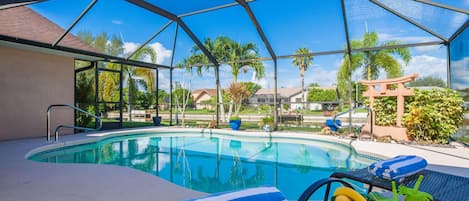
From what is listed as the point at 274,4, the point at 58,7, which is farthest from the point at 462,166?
the point at 58,7

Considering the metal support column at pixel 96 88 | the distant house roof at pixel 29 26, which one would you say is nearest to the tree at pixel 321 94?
the metal support column at pixel 96 88

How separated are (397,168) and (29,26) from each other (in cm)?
890

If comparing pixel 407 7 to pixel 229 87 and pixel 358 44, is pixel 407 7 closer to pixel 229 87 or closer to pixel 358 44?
pixel 358 44

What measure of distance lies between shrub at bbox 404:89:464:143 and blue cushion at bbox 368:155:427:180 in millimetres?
4820

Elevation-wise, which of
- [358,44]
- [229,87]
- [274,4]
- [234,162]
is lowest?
[234,162]

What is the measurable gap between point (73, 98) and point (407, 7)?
10.4 metres

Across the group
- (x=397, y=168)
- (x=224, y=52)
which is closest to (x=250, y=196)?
(x=397, y=168)

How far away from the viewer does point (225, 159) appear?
607 cm

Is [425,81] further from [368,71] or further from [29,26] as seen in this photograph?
[29,26]

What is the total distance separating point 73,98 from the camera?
9.08 metres

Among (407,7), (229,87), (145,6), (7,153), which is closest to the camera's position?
(7,153)

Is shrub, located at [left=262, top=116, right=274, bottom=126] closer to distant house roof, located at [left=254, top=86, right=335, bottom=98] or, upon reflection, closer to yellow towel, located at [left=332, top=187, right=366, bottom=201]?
yellow towel, located at [left=332, top=187, right=366, bottom=201]

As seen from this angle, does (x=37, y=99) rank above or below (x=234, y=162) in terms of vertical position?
above

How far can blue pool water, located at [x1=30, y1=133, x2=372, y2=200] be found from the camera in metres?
4.47
